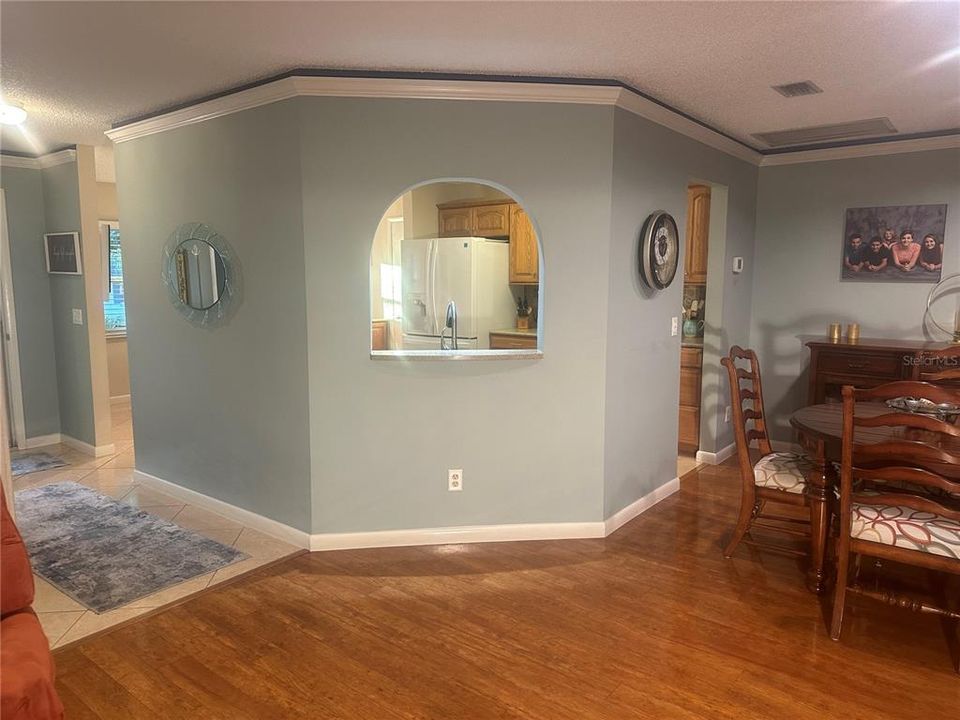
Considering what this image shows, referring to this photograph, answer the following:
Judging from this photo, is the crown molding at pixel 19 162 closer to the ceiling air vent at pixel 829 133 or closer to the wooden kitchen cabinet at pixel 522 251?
the wooden kitchen cabinet at pixel 522 251

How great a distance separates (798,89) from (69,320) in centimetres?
518

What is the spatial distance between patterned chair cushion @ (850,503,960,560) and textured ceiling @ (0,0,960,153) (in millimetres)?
1818

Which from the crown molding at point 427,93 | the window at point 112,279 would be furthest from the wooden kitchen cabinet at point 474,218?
the window at point 112,279

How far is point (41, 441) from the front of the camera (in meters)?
5.36

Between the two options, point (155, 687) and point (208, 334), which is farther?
point (208, 334)

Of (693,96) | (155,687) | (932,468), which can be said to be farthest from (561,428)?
(155,687)

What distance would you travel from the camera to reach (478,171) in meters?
3.23

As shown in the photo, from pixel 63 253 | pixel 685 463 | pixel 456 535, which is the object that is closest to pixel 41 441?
pixel 63 253

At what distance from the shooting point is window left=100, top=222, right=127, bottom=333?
22.8 feet

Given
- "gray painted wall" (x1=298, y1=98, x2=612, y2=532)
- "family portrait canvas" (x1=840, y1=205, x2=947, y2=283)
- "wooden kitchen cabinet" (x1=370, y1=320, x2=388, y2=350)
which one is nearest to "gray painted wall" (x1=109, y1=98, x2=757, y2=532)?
"gray painted wall" (x1=298, y1=98, x2=612, y2=532)

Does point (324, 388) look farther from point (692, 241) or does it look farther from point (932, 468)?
point (692, 241)

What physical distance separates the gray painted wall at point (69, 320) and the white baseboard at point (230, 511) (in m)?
1.09

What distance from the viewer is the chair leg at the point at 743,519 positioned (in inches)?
128

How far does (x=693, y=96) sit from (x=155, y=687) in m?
3.51
